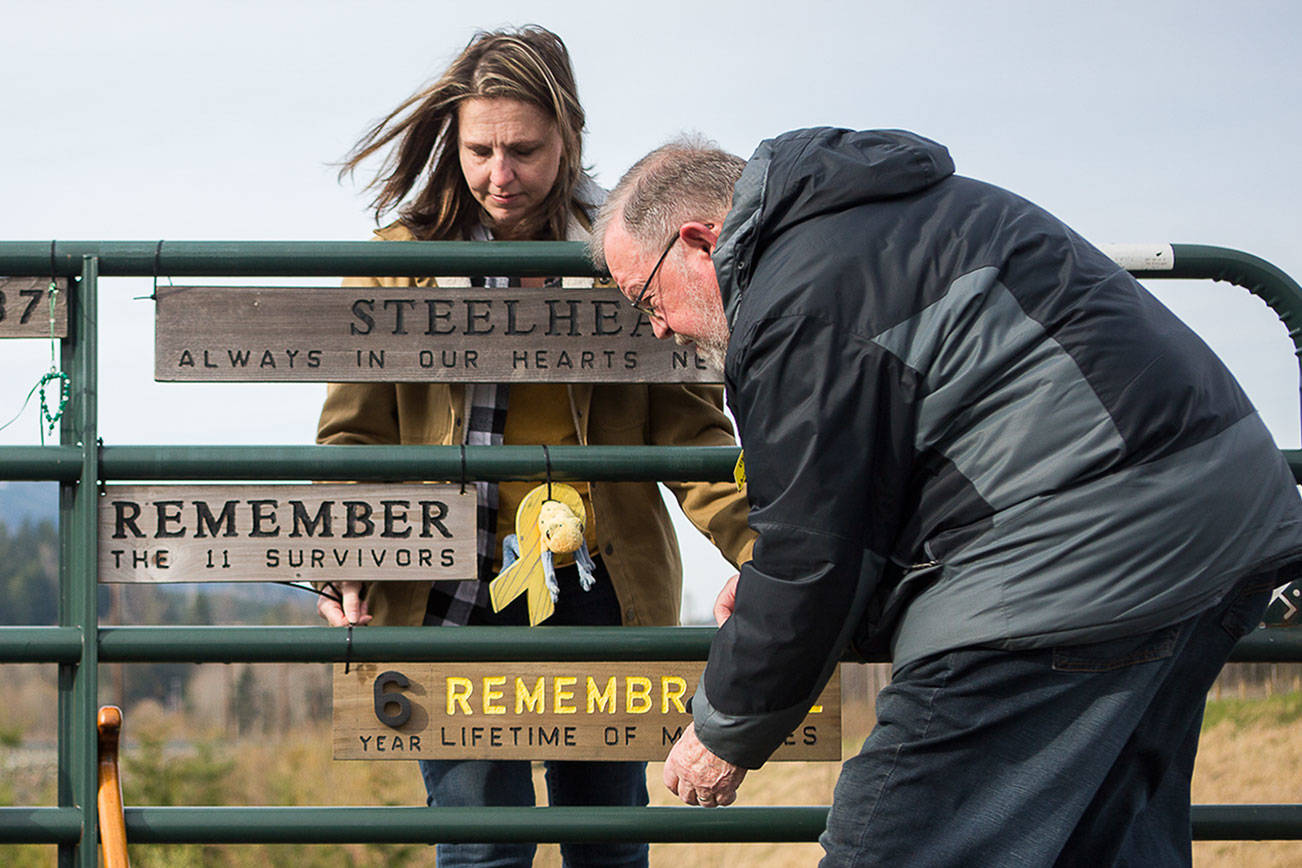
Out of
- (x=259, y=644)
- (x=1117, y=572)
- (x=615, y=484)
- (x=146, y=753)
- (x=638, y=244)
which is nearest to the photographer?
(x=1117, y=572)

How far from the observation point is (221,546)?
243 cm

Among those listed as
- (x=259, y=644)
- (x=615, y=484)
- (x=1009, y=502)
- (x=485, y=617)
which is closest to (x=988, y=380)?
(x=1009, y=502)

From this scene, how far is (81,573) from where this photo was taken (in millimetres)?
2414

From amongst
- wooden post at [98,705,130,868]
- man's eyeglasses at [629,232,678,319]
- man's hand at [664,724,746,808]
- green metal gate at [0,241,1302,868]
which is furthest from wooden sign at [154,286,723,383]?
man's hand at [664,724,746,808]

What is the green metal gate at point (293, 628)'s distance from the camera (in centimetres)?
241

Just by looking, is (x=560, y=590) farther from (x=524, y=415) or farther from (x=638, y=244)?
(x=638, y=244)

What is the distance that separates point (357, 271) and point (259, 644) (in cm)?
71

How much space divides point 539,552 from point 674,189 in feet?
2.58

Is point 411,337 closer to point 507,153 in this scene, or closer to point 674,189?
point 507,153

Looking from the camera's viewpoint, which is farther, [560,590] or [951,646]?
[560,590]

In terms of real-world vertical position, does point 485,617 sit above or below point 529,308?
below

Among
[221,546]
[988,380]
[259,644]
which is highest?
[988,380]

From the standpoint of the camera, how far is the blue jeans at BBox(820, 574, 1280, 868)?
1.67 m

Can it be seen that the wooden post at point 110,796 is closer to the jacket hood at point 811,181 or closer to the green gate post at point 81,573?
the green gate post at point 81,573
